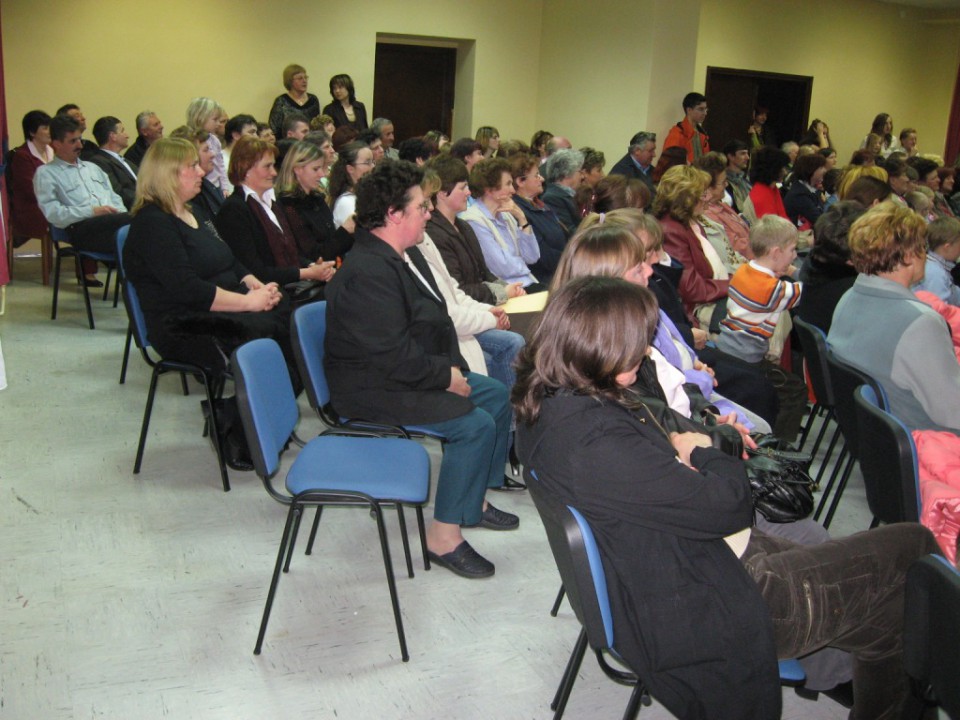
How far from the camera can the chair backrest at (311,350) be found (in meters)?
2.82

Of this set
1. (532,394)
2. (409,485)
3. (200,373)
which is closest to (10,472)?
(200,373)

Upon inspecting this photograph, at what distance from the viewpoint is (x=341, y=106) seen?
342 inches

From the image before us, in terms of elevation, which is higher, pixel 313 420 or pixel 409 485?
pixel 409 485

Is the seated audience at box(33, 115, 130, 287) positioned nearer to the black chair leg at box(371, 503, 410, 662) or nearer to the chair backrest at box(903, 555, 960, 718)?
the black chair leg at box(371, 503, 410, 662)

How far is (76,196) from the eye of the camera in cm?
564

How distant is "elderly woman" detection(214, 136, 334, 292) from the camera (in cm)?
404

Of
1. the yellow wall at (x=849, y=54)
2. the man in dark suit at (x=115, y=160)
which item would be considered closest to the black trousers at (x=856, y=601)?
the man in dark suit at (x=115, y=160)

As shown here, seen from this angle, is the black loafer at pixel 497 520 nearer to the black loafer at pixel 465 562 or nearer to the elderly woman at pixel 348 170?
the black loafer at pixel 465 562

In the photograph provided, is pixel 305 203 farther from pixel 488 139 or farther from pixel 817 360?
pixel 488 139

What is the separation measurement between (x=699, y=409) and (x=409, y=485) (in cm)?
89

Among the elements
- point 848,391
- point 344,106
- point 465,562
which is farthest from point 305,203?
point 344,106

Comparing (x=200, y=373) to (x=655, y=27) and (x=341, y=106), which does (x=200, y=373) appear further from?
(x=655, y=27)

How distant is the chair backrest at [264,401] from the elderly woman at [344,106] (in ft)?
20.8

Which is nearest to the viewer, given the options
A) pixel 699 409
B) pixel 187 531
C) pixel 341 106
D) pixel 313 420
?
pixel 699 409
